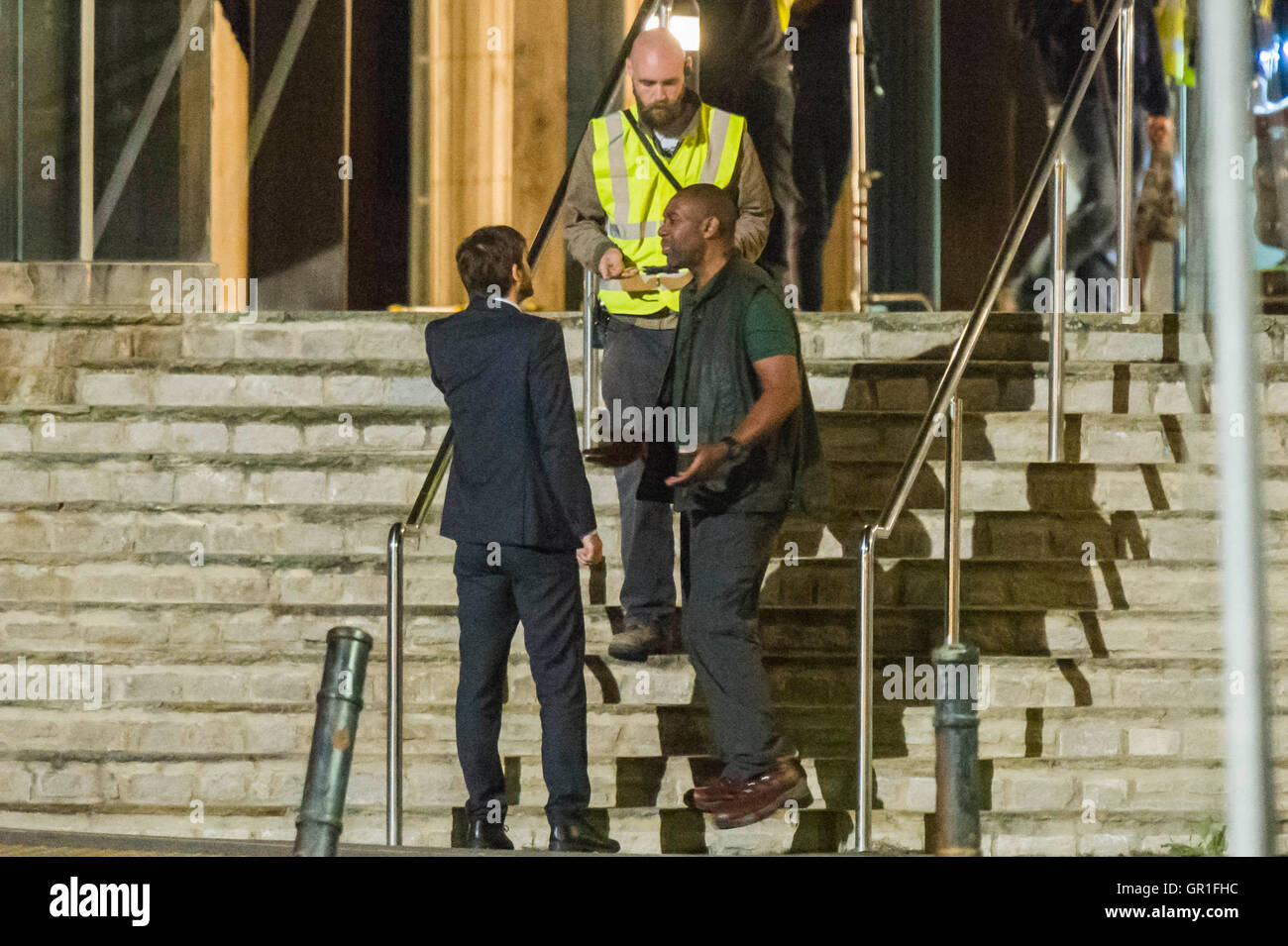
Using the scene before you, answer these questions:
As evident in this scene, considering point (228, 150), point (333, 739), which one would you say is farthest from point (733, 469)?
point (228, 150)

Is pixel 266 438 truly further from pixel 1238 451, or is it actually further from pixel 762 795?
pixel 1238 451

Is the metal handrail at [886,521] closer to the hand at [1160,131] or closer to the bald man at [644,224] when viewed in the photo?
the bald man at [644,224]

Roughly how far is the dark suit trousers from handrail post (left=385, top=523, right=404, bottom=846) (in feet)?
0.93

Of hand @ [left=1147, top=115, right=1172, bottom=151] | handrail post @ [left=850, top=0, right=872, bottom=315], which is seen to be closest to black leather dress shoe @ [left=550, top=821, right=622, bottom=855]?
handrail post @ [left=850, top=0, right=872, bottom=315]

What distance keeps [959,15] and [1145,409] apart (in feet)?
14.3

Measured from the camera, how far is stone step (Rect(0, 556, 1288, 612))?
22.2 ft

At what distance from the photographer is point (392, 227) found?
11758mm

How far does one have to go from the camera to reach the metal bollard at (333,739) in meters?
4.61

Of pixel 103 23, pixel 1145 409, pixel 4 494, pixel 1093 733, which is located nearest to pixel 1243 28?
pixel 1093 733

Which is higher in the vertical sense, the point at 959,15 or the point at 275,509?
the point at 959,15

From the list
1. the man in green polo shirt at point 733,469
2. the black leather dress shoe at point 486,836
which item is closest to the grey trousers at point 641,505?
the man in green polo shirt at point 733,469

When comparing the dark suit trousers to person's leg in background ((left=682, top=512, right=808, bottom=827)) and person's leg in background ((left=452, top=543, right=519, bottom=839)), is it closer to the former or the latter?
person's leg in background ((left=452, top=543, right=519, bottom=839))

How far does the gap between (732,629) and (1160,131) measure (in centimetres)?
654
